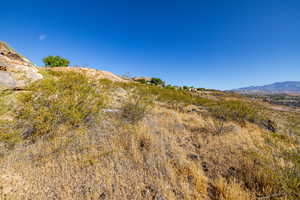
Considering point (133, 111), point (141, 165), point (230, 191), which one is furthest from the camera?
point (133, 111)

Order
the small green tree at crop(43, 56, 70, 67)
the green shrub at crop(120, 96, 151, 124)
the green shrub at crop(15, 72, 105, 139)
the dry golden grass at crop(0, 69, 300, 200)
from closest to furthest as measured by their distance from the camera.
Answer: the dry golden grass at crop(0, 69, 300, 200), the green shrub at crop(15, 72, 105, 139), the green shrub at crop(120, 96, 151, 124), the small green tree at crop(43, 56, 70, 67)

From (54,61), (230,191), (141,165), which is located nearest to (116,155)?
(141,165)

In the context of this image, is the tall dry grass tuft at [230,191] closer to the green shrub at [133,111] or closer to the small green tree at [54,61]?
the green shrub at [133,111]

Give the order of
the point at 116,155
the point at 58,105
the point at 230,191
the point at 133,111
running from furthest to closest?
1. the point at 133,111
2. the point at 58,105
3. the point at 116,155
4. the point at 230,191

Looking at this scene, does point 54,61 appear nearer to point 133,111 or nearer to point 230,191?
point 133,111

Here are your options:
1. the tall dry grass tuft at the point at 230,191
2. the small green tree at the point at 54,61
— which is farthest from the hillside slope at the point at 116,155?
the small green tree at the point at 54,61

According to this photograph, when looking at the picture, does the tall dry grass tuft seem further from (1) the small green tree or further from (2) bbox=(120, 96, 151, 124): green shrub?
(1) the small green tree

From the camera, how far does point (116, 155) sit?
9.37 feet

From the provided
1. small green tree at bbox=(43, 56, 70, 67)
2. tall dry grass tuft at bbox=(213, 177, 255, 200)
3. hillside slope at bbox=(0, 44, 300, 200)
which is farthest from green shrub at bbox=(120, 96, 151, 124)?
small green tree at bbox=(43, 56, 70, 67)

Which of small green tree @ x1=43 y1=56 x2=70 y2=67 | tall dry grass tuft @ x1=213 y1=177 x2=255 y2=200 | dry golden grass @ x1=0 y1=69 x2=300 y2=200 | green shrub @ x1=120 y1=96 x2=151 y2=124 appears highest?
small green tree @ x1=43 y1=56 x2=70 y2=67

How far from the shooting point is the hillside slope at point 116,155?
83.5 inches

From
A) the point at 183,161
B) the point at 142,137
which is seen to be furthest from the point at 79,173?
the point at 183,161

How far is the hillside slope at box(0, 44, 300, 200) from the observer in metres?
2.12

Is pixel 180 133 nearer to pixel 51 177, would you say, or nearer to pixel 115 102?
pixel 115 102
